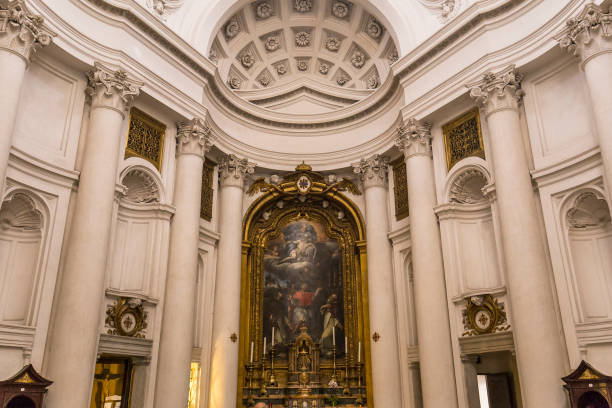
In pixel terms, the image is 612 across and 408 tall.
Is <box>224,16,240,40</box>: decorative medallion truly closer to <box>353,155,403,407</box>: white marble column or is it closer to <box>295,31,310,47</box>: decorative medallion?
<box>295,31,310,47</box>: decorative medallion

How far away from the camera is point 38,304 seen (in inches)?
356

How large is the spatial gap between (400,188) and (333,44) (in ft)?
19.7

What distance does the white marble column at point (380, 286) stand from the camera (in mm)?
12789

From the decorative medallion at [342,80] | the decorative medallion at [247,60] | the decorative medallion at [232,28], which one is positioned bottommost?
the decorative medallion at [342,80]

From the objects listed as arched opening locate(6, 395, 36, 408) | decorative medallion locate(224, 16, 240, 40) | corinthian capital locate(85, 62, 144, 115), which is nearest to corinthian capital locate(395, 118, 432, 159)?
decorative medallion locate(224, 16, 240, 40)

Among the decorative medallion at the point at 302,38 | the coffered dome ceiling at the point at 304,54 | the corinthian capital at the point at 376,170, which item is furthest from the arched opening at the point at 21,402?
the decorative medallion at the point at 302,38

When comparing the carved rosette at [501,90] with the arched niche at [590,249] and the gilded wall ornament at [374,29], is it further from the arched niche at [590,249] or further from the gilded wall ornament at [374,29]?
the gilded wall ornament at [374,29]

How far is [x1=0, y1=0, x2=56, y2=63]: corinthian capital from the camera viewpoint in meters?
8.93

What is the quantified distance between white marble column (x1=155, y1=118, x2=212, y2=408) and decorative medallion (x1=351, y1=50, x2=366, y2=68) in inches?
251

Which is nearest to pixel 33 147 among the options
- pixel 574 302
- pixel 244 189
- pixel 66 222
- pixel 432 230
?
pixel 66 222

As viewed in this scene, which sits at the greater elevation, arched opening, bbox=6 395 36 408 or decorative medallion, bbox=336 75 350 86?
decorative medallion, bbox=336 75 350 86

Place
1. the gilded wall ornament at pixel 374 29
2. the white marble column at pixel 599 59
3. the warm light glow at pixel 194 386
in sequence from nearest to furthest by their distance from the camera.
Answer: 1. the white marble column at pixel 599 59
2. the warm light glow at pixel 194 386
3. the gilded wall ornament at pixel 374 29

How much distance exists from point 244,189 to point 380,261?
15.4ft

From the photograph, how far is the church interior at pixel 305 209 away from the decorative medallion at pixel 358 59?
0.28 m
